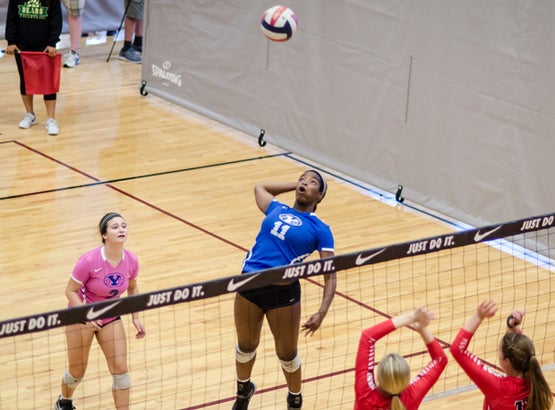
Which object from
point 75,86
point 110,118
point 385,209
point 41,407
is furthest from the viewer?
point 75,86

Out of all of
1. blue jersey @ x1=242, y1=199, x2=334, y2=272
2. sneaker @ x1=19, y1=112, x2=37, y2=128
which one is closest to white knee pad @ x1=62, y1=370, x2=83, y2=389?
blue jersey @ x1=242, y1=199, x2=334, y2=272

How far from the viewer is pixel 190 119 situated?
54.3 ft

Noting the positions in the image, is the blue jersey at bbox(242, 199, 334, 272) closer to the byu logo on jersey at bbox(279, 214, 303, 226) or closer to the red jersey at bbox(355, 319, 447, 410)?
the byu logo on jersey at bbox(279, 214, 303, 226)

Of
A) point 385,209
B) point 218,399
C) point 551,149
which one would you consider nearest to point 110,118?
point 385,209

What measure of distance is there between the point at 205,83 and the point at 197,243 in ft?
16.5

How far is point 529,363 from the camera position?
6418 mm

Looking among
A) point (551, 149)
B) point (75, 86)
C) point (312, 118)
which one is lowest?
point (75, 86)

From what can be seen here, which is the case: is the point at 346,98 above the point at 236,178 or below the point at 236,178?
above

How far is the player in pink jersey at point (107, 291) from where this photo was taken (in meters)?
7.72

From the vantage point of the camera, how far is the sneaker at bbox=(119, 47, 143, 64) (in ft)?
65.4

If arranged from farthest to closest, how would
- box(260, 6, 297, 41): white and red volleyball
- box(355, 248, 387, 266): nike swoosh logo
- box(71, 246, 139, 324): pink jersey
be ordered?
box(260, 6, 297, 41): white and red volleyball < box(71, 246, 139, 324): pink jersey < box(355, 248, 387, 266): nike swoosh logo

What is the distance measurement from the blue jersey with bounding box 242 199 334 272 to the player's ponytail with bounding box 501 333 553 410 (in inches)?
78.2

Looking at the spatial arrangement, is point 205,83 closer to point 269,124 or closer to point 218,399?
point 269,124

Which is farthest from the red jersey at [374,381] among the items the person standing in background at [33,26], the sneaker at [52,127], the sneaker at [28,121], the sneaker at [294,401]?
the sneaker at [28,121]
